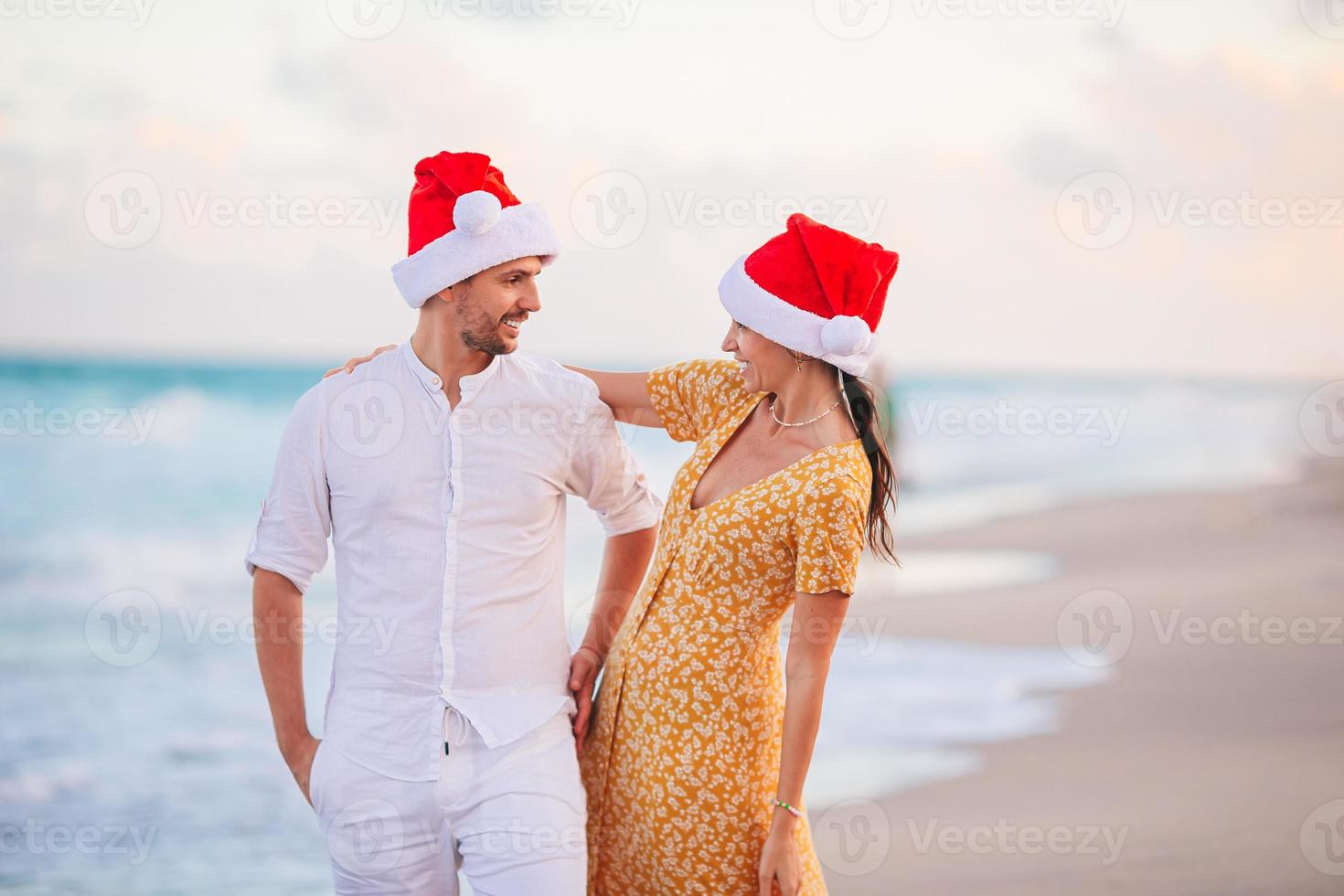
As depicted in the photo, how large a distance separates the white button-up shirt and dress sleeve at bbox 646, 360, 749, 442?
0.85ft

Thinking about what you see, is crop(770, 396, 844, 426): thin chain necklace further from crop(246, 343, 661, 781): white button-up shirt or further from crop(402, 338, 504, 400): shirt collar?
crop(402, 338, 504, 400): shirt collar

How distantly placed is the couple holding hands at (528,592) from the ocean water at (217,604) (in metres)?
2.10

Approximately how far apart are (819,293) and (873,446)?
1.00 feet

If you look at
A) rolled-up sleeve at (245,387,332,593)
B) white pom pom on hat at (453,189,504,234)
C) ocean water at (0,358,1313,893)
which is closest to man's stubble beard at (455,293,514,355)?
white pom pom on hat at (453,189,504,234)

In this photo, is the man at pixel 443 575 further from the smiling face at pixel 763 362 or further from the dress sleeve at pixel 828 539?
the dress sleeve at pixel 828 539

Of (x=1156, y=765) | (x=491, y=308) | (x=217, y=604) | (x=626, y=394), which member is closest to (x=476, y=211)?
(x=491, y=308)

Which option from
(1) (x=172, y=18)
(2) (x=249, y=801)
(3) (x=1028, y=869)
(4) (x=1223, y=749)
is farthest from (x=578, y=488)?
(1) (x=172, y=18)

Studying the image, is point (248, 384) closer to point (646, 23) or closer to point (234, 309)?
point (234, 309)

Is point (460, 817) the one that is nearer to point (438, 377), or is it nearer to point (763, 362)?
point (438, 377)

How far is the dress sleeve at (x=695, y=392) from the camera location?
2.54 meters

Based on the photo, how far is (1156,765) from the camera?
4.84m

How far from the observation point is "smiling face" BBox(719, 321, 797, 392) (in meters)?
2.42

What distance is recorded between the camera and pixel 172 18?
17.3 metres

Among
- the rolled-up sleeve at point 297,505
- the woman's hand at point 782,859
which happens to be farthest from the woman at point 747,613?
the rolled-up sleeve at point 297,505
